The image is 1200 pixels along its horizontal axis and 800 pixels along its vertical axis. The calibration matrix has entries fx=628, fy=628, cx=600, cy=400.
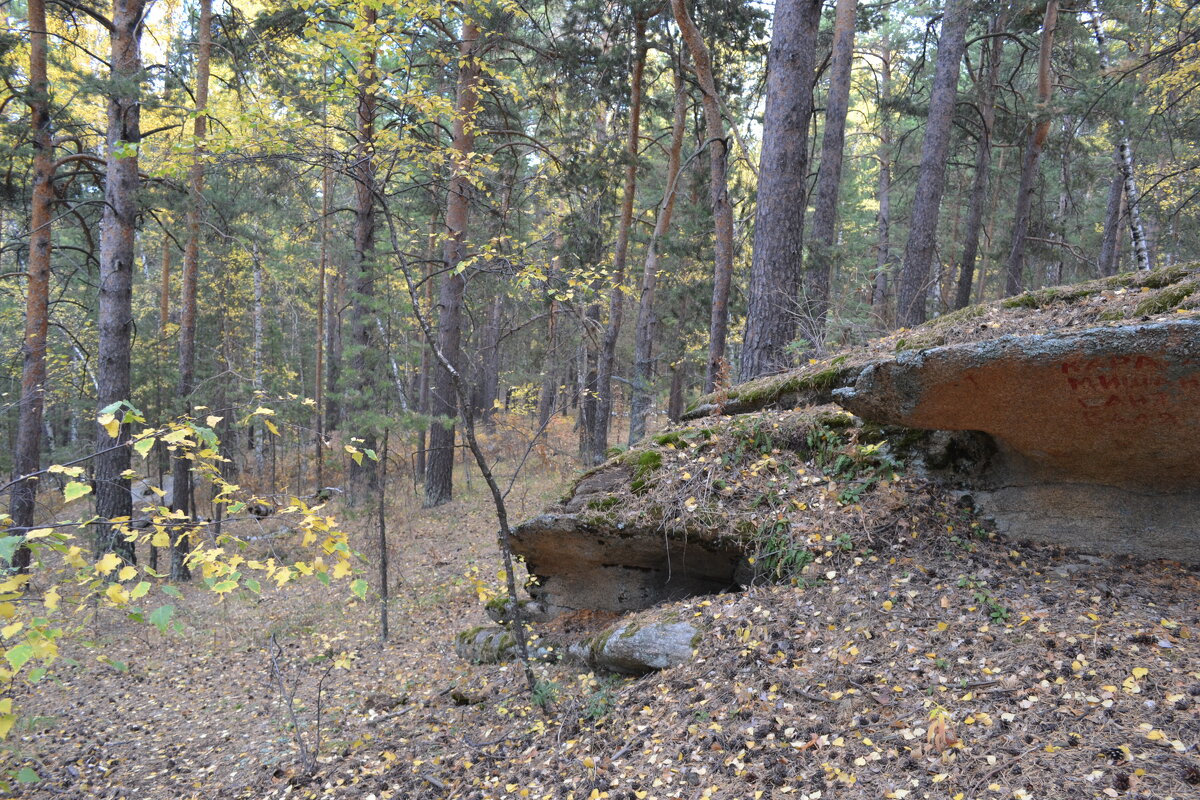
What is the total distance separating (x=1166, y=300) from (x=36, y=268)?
46.3 feet

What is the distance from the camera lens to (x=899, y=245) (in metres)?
26.1

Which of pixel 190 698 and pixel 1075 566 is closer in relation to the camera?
pixel 1075 566

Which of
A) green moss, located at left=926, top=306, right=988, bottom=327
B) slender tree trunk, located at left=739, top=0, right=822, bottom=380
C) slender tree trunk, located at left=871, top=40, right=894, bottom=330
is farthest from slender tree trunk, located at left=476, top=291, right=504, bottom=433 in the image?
green moss, located at left=926, top=306, right=988, bottom=327

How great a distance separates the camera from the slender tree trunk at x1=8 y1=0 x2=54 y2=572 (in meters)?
9.62

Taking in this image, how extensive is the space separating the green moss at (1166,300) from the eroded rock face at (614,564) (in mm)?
3149

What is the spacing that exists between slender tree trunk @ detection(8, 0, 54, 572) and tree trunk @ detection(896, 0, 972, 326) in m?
14.2

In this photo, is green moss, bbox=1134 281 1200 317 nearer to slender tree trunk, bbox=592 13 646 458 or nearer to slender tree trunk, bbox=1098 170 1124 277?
slender tree trunk, bbox=592 13 646 458

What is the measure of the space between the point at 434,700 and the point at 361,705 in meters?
0.89

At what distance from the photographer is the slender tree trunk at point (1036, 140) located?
11898 mm

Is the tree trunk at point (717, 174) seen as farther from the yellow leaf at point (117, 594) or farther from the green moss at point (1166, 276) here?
the yellow leaf at point (117, 594)

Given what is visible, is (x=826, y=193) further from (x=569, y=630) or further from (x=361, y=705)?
(x=361, y=705)

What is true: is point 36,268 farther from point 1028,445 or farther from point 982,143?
point 982,143

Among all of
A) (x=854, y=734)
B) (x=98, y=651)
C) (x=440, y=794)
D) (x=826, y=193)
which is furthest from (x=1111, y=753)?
(x=98, y=651)

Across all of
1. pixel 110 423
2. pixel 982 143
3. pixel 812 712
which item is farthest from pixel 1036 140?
pixel 110 423
